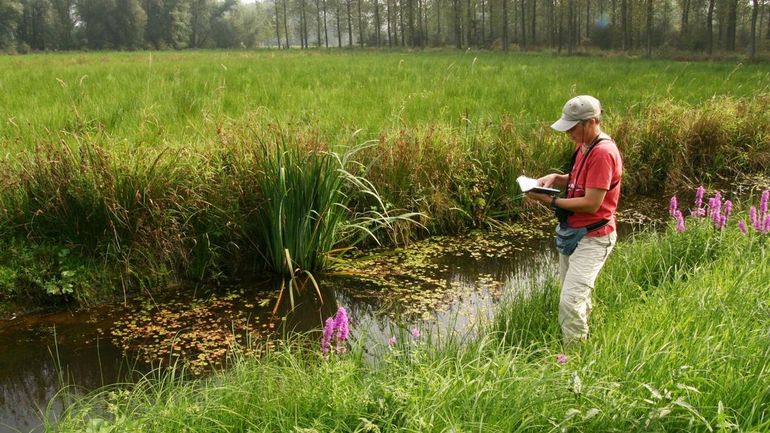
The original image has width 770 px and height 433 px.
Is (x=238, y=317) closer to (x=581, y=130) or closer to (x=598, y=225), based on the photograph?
(x=598, y=225)

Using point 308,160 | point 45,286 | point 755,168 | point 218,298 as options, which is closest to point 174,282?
point 218,298

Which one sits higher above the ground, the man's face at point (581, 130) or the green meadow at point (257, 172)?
the man's face at point (581, 130)

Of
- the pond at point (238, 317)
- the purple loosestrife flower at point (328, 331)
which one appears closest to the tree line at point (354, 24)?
the pond at point (238, 317)

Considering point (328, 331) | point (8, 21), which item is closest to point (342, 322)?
point (328, 331)

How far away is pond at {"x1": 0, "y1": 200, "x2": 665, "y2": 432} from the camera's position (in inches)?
154

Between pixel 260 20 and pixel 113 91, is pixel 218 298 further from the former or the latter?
pixel 260 20

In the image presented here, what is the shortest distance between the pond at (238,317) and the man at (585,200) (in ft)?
2.47

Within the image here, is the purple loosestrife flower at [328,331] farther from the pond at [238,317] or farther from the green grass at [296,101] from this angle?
the green grass at [296,101]

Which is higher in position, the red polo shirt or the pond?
the red polo shirt

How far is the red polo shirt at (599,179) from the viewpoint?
3184mm

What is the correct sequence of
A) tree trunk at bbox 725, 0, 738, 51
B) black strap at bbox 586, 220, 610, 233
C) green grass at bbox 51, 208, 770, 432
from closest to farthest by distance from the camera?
1. green grass at bbox 51, 208, 770, 432
2. black strap at bbox 586, 220, 610, 233
3. tree trunk at bbox 725, 0, 738, 51

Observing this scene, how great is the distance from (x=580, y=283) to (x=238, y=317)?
8.61 feet

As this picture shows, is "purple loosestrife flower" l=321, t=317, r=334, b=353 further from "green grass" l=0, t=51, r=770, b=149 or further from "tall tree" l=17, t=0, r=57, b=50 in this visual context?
"tall tree" l=17, t=0, r=57, b=50

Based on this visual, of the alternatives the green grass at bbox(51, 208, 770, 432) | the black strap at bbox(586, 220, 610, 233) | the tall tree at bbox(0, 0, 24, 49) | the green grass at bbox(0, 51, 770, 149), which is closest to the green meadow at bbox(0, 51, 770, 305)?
the green grass at bbox(0, 51, 770, 149)
